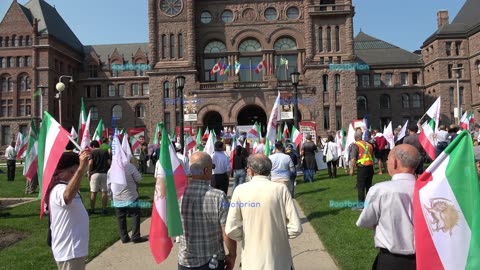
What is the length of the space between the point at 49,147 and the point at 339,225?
6.56 metres

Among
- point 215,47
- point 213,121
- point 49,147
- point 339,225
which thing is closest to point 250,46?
point 215,47

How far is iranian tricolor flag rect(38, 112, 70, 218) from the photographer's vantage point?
4819 mm

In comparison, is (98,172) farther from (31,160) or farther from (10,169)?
(10,169)

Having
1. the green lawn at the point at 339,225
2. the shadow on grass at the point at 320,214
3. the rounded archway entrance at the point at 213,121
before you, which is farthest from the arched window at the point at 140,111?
the shadow on grass at the point at 320,214

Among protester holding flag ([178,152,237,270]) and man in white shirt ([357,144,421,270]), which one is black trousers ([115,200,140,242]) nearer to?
protester holding flag ([178,152,237,270])

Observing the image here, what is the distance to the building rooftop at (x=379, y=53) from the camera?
216 ft

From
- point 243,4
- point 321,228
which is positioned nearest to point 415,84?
point 243,4

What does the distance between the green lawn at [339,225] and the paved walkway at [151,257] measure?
0.20m

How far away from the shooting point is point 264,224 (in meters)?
4.41

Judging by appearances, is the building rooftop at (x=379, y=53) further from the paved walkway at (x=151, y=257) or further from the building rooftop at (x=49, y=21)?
the paved walkway at (x=151, y=257)

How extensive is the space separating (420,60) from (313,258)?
64.8m

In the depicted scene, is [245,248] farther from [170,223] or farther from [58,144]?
[58,144]

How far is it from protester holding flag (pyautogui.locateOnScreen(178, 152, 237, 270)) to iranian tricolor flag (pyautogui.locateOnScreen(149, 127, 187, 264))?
245 millimetres

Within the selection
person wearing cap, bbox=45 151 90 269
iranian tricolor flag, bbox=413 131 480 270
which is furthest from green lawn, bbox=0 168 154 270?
iranian tricolor flag, bbox=413 131 480 270
